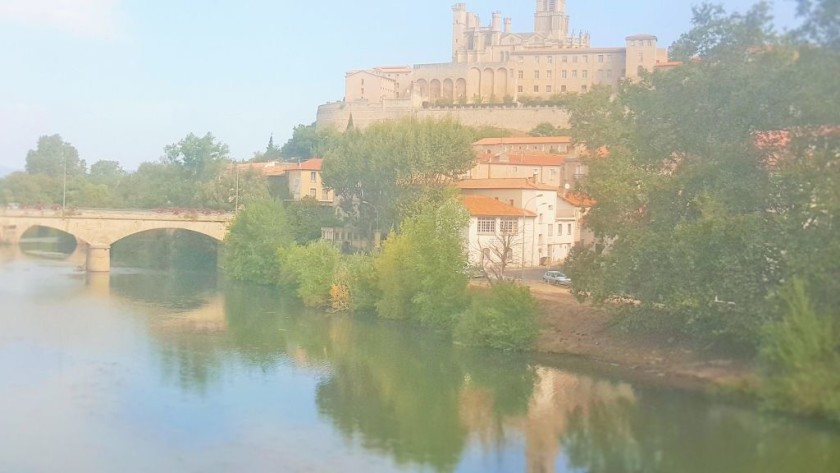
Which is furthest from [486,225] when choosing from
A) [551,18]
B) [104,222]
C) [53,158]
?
[551,18]

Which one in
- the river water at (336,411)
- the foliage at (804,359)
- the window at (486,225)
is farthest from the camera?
the window at (486,225)

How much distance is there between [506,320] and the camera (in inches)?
784

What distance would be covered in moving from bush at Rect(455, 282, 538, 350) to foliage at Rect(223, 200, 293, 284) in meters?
13.1

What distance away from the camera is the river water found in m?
12.0

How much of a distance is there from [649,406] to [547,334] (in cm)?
559

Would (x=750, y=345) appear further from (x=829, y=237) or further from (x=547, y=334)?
(x=547, y=334)

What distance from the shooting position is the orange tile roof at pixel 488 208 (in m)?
29.2

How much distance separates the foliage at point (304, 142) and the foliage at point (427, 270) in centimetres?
3228

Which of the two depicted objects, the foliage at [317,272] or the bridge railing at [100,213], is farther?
the bridge railing at [100,213]

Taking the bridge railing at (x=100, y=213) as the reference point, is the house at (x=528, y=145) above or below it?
above

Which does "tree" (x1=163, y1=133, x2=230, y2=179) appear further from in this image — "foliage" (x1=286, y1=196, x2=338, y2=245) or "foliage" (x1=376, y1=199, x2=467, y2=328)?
"foliage" (x1=376, y1=199, x2=467, y2=328)

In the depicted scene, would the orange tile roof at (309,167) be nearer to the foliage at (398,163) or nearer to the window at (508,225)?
the foliage at (398,163)

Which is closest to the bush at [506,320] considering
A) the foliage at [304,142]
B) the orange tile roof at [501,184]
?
the orange tile roof at [501,184]

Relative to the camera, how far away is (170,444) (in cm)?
1258
